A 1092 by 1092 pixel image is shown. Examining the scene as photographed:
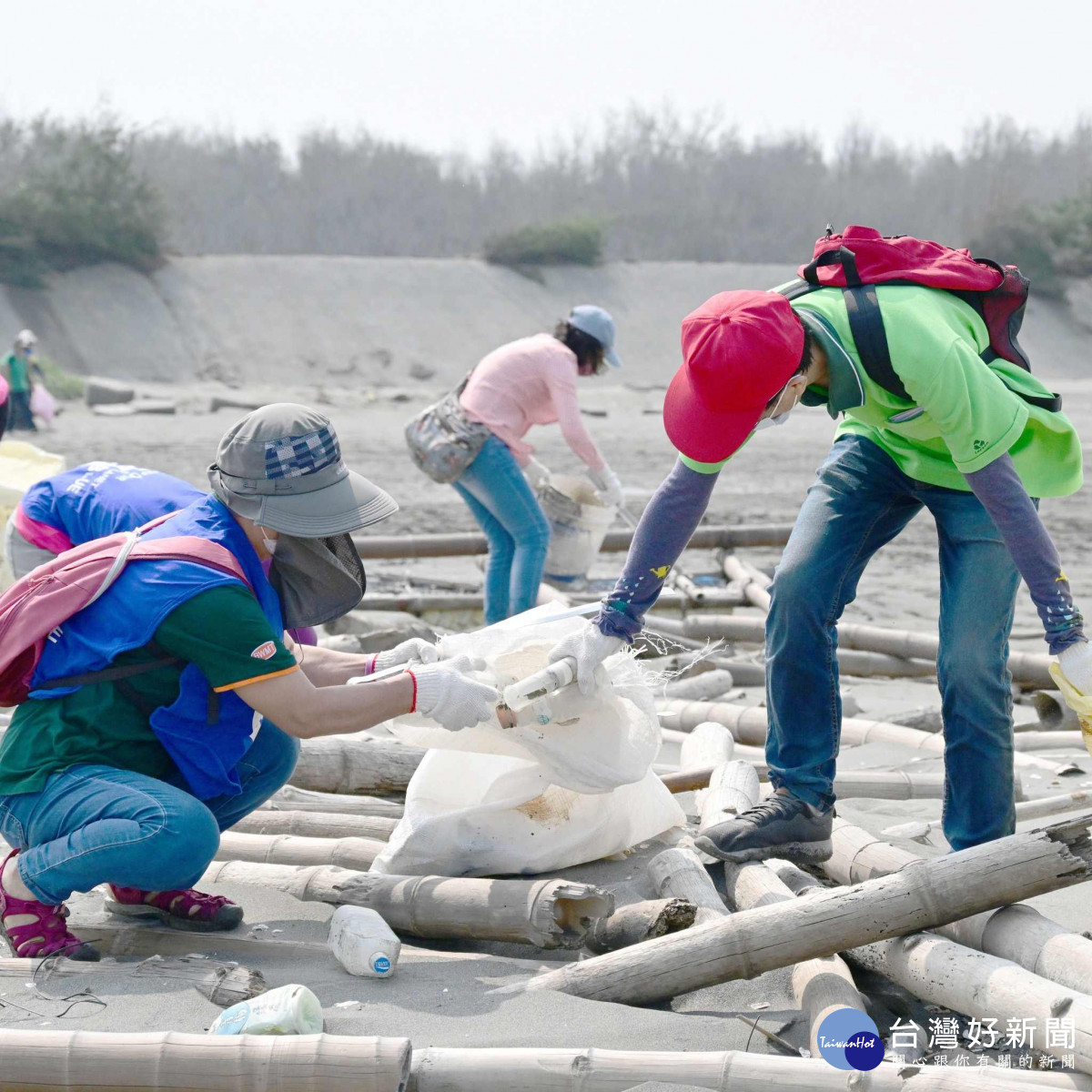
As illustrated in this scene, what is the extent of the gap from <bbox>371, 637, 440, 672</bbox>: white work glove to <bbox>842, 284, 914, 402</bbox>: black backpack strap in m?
1.25

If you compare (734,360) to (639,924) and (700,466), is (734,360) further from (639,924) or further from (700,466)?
(639,924)

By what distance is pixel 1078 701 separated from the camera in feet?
8.88

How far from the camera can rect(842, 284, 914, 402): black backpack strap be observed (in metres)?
2.73

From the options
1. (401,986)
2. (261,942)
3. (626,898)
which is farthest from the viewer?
(626,898)

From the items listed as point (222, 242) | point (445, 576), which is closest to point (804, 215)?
point (222, 242)

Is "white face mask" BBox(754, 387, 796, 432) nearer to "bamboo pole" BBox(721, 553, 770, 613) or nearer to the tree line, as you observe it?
"bamboo pole" BBox(721, 553, 770, 613)

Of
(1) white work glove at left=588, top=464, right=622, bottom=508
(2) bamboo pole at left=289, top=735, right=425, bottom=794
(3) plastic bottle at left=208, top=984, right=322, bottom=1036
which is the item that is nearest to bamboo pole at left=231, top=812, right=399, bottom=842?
(2) bamboo pole at left=289, top=735, right=425, bottom=794

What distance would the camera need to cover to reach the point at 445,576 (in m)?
9.23

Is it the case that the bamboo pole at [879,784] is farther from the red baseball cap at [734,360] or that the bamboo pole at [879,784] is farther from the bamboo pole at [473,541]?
the bamboo pole at [473,541]

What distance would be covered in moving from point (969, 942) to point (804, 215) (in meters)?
48.3

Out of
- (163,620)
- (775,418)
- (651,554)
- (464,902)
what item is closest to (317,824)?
(464,902)

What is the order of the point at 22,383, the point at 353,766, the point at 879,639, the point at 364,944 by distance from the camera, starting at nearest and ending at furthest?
1. the point at 364,944
2. the point at 353,766
3. the point at 879,639
4. the point at 22,383

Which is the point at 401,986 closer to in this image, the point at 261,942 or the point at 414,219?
the point at 261,942

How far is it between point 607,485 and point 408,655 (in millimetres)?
3954
